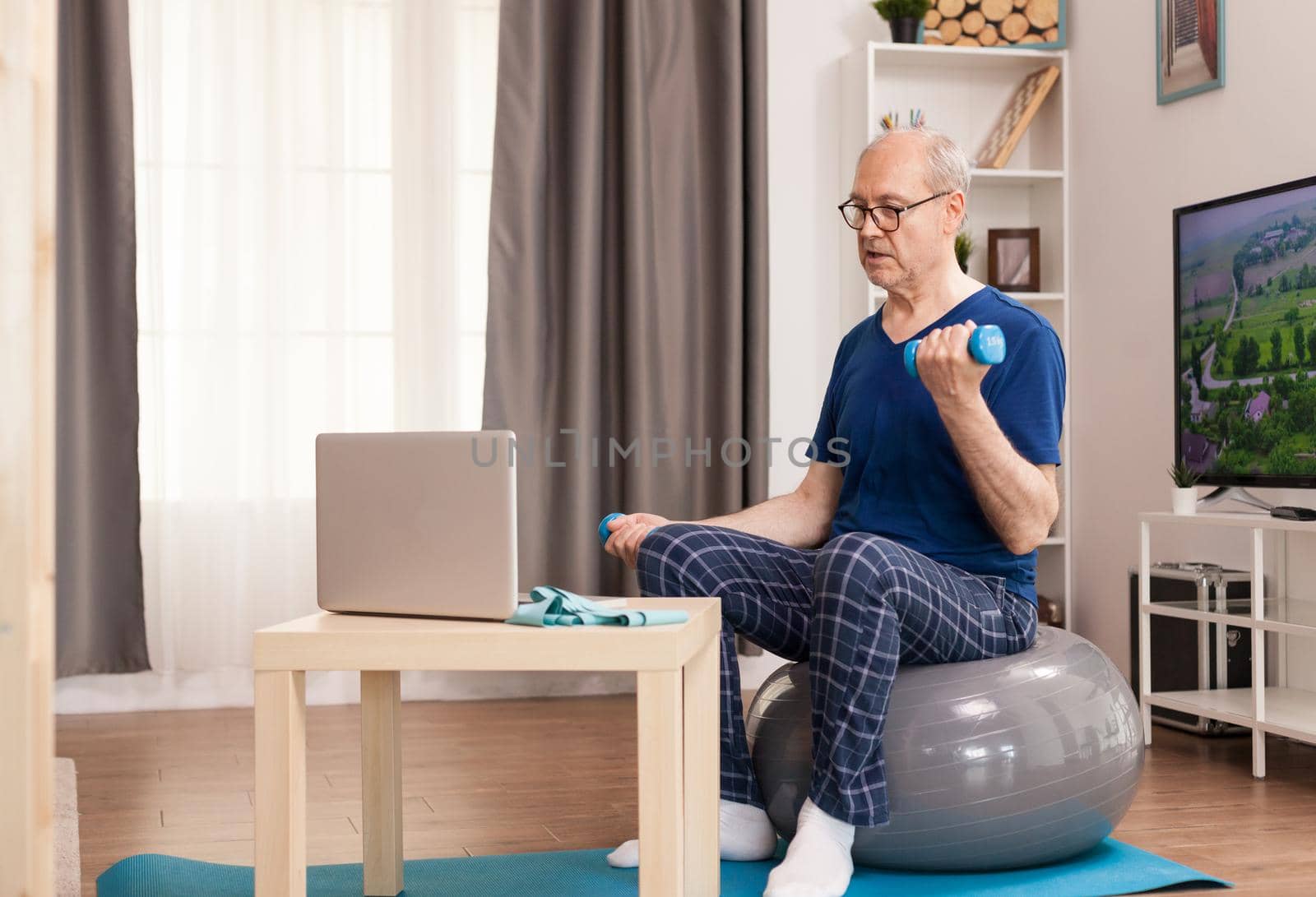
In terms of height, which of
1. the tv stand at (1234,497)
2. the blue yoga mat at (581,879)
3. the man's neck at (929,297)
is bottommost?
the blue yoga mat at (581,879)

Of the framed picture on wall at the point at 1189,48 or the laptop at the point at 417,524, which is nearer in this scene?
the laptop at the point at 417,524

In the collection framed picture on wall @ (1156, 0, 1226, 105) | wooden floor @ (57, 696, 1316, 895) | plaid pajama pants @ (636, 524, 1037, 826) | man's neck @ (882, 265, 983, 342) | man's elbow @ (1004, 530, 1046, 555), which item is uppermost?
framed picture on wall @ (1156, 0, 1226, 105)

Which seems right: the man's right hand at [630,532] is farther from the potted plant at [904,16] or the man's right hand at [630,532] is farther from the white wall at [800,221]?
the potted plant at [904,16]

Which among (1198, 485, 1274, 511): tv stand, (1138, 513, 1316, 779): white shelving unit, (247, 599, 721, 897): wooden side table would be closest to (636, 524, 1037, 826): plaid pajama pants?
(247, 599, 721, 897): wooden side table

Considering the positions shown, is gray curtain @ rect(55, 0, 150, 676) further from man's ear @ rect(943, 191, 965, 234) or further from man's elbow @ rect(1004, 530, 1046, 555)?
man's elbow @ rect(1004, 530, 1046, 555)

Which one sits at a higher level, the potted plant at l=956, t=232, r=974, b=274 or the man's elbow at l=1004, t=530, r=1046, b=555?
the potted plant at l=956, t=232, r=974, b=274

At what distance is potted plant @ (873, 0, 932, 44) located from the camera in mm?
3838

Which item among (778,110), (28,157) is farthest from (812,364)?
(28,157)

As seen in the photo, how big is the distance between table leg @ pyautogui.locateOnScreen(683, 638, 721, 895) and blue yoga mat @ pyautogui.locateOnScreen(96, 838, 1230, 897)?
0.47ft

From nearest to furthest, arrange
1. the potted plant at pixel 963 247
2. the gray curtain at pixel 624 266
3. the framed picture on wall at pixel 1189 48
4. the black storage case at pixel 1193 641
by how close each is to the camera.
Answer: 1. the black storage case at pixel 1193 641
2. the framed picture on wall at pixel 1189 48
3. the gray curtain at pixel 624 266
4. the potted plant at pixel 963 247

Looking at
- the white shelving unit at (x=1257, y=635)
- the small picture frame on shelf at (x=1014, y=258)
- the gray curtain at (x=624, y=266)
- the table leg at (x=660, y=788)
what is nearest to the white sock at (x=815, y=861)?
the table leg at (x=660, y=788)

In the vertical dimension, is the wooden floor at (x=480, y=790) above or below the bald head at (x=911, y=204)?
below

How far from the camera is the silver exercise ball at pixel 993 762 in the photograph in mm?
1844

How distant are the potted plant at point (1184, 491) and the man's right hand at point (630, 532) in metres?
1.52
